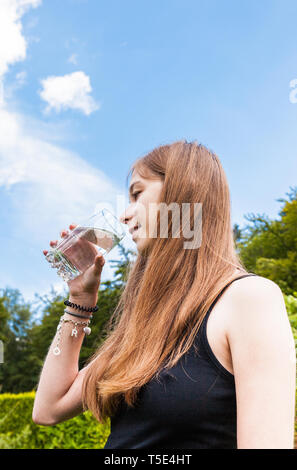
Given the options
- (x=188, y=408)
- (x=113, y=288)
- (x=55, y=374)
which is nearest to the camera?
(x=188, y=408)

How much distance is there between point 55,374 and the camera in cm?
182

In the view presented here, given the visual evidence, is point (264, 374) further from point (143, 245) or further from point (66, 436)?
point (66, 436)

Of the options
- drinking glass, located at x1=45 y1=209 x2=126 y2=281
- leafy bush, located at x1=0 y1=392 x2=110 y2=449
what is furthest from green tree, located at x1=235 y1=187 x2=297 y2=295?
drinking glass, located at x1=45 y1=209 x2=126 y2=281

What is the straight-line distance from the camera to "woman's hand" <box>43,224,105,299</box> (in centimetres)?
192

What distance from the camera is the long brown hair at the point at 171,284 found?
139 centimetres

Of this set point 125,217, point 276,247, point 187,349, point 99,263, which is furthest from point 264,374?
point 276,247

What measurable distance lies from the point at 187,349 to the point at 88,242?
2.77 feet

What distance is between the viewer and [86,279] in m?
1.94

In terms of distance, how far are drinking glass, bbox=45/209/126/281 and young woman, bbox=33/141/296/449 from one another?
0.71 ft

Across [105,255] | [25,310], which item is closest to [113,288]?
[25,310]

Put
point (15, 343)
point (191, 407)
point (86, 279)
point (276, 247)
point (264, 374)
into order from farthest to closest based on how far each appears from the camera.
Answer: point (15, 343) < point (276, 247) < point (86, 279) < point (191, 407) < point (264, 374)

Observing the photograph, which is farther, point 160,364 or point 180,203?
point 180,203

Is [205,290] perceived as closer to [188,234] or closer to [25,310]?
[188,234]
